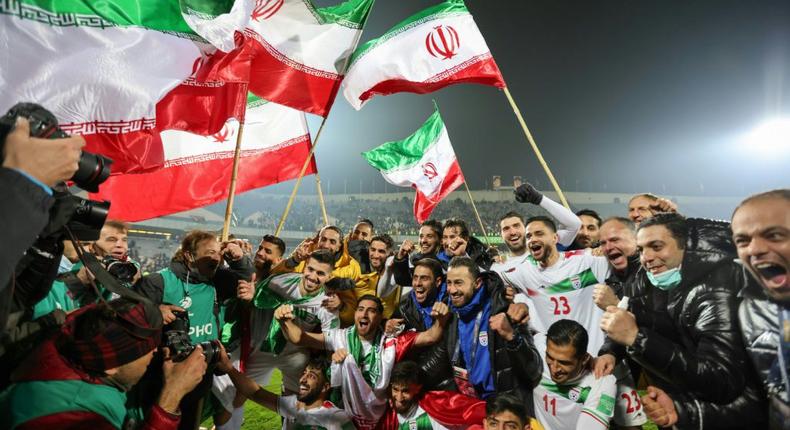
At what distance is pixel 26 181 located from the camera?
114 centimetres

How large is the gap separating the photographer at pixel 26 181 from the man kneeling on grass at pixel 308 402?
8.26 feet

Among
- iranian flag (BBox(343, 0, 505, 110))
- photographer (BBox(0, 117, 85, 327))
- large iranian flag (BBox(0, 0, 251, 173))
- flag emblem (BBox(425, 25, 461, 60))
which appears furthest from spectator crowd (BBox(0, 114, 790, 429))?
flag emblem (BBox(425, 25, 461, 60))

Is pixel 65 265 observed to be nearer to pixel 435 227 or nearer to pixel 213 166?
pixel 213 166

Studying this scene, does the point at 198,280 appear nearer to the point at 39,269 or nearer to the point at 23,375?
the point at 39,269

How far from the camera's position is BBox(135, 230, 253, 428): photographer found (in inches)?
136

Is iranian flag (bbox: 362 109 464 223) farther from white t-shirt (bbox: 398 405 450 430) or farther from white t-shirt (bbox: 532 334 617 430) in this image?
white t-shirt (bbox: 532 334 617 430)

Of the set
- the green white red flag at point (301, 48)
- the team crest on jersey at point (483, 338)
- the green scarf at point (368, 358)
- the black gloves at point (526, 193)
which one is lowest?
the green scarf at point (368, 358)

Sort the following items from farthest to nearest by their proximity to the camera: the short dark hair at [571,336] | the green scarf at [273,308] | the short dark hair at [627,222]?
1. the green scarf at [273,308]
2. the short dark hair at [627,222]
3. the short dark hair at [571,336]

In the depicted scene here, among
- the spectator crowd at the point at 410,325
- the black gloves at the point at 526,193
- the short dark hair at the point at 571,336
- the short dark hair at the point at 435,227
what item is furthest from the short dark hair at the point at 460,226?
the short dark hair at the point at 571,336

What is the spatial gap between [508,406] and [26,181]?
2667 millimetres

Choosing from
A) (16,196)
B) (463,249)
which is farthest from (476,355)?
(16,196)

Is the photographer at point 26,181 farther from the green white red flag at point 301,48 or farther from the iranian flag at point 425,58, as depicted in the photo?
the iranian flag at point 425,58

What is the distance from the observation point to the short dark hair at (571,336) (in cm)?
288

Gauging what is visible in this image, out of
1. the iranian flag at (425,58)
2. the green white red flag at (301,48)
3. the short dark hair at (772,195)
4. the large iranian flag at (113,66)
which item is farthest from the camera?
the iranian flag at (425,58)
